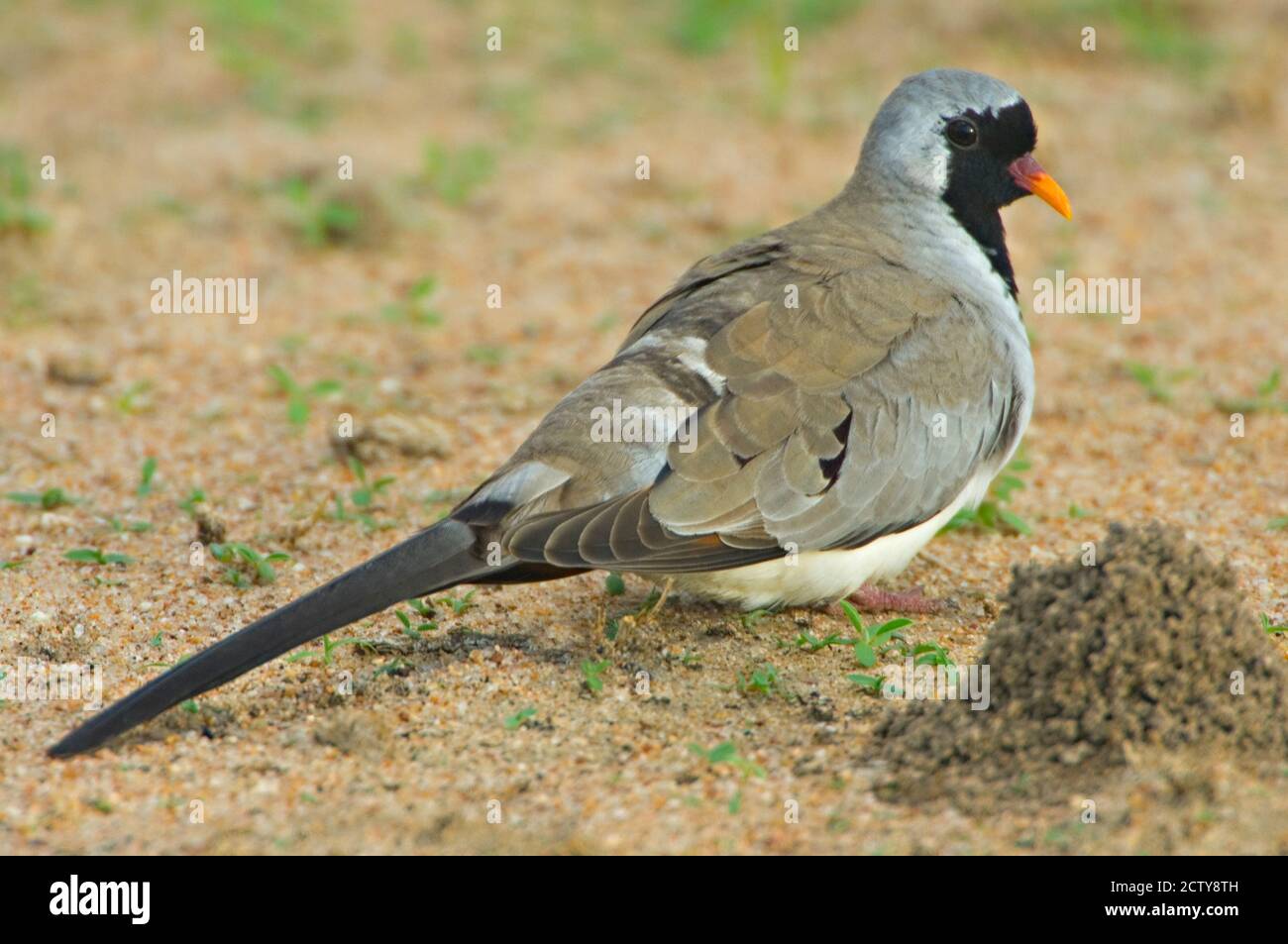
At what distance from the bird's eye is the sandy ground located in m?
1.30

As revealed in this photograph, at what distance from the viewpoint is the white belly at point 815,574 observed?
438 cm

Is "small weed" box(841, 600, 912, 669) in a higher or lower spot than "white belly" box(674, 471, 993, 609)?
lower

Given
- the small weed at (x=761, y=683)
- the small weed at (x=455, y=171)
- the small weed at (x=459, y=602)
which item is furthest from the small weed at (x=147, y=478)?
the small weed at (x=455, y=171)

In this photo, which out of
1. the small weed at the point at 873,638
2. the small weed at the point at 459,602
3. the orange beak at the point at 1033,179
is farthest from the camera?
the orange beak at the point at 1033,179

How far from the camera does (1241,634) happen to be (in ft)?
11.8

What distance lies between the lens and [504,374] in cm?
674

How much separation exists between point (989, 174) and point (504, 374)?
2385 millimetres

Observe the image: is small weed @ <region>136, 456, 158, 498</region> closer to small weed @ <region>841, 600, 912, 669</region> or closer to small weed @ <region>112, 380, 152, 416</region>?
small weed @ <region>112, 380, 152, 416</region>

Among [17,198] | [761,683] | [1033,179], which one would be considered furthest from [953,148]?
[17,198]

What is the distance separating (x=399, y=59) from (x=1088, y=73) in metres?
4.67

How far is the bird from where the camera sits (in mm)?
4094

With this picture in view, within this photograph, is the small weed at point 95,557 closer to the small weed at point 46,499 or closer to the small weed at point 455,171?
the small weed at point 46,499

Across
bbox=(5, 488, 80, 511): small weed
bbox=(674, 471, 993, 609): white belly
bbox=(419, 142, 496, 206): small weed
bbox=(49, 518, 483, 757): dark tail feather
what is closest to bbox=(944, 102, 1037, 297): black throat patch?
bbox=(674, 471, 993, 609): white belly

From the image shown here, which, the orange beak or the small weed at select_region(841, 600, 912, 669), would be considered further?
the orange beak
